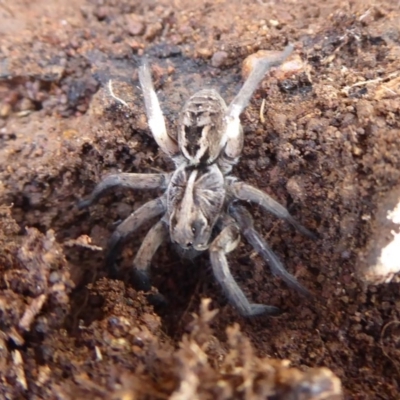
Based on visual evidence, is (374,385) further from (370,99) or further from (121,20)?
(121,20)

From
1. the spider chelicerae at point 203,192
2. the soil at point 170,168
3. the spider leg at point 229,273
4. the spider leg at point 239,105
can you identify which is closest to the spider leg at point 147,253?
the spider chelicerae at point 203,192

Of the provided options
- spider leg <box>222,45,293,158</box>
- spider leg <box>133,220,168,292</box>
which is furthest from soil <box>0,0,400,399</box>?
spider leg <box>133,220,168,292</box>

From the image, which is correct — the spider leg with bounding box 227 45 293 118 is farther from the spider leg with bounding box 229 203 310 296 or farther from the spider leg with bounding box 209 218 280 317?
the spider leg with bounding box 209 218 280 317

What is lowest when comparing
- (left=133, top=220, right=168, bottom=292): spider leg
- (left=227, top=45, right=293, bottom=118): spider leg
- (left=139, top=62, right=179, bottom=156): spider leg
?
(left=133, top=220, right=168, bottom=292): spider leg

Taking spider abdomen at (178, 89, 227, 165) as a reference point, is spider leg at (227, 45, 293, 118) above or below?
above

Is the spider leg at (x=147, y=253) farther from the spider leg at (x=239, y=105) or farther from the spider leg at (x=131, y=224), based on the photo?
the spider leg at (x=239, y=105)

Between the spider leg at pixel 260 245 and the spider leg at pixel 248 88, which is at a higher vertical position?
the spider leg at pixel 248 88
